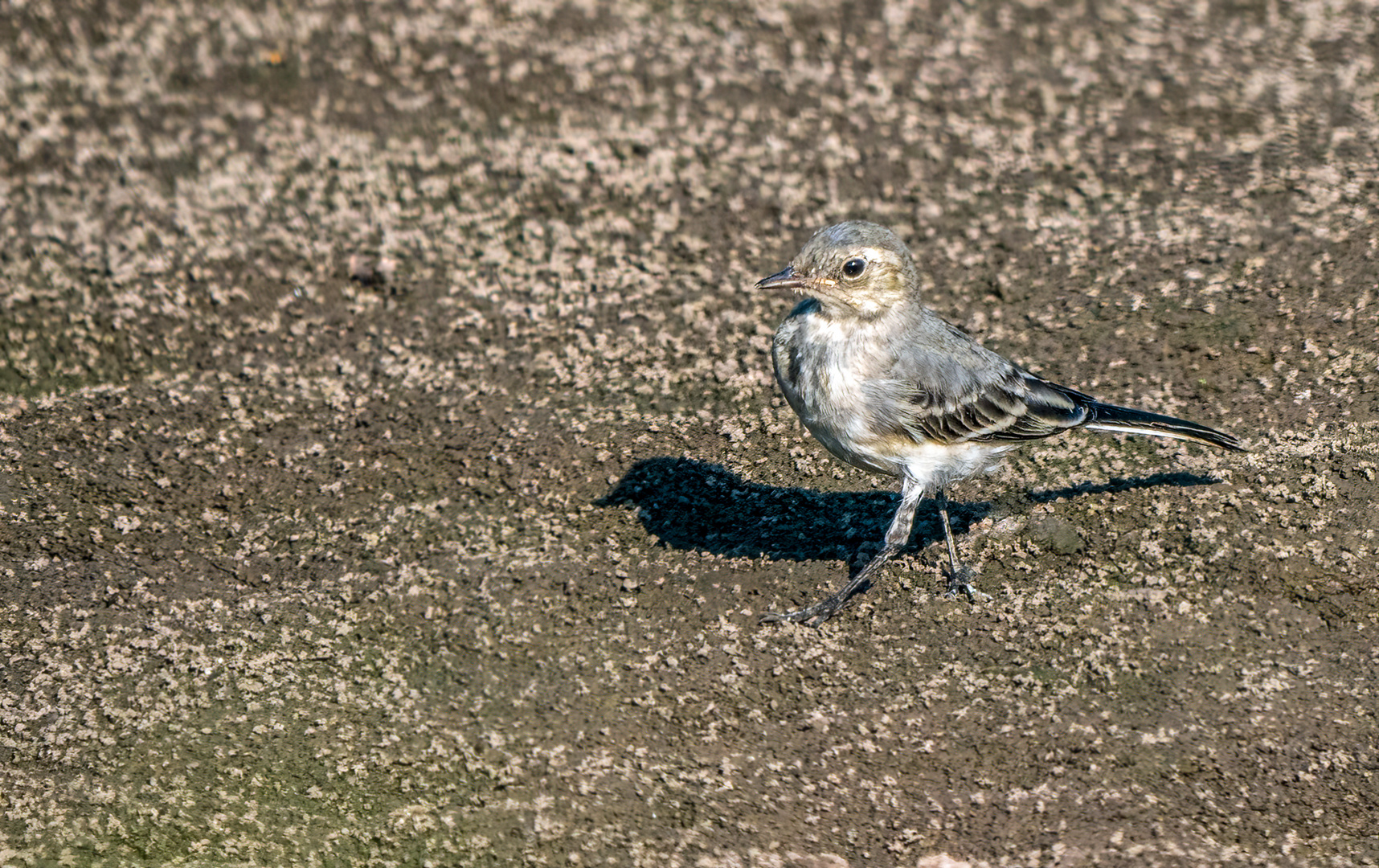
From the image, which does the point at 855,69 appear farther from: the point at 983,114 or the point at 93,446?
the point at 93,446

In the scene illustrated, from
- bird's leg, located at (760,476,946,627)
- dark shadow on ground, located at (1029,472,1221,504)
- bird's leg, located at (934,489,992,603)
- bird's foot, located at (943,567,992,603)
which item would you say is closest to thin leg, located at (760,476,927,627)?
bird's leg, located at (760,476,946,627)

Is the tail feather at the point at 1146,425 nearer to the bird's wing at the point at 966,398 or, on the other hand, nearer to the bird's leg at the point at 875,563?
the bird's wing at the point at 966,398

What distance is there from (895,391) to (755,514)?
105 centimetres

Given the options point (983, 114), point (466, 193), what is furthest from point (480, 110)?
point (983, 114)

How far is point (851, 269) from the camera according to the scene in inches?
185

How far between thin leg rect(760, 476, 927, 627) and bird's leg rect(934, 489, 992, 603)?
103 mm

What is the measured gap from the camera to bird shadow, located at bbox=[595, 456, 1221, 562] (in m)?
5.30

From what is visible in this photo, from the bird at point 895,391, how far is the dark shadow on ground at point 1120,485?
1.26 feet

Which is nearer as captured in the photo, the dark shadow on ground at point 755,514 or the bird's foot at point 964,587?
the bird's foot at point 964,587

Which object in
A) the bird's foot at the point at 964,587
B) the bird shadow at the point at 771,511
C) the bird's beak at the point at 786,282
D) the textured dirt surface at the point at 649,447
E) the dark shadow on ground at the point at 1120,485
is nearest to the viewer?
the textured dirt surface at the point at 649,447


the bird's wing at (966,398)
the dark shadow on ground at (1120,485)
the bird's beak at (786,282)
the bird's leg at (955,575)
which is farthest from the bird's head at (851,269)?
the dark shadow on ground at (1120,485)

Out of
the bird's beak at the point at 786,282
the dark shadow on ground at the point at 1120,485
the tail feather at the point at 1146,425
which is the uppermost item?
the bird's beak at the point at 786,282

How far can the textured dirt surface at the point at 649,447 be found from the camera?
4.27 meters

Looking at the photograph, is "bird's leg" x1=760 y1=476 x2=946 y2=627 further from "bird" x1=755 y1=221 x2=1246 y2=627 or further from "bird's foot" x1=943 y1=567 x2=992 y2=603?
"bird's foot" x1=943 y1=567 x2=992 y2=603
